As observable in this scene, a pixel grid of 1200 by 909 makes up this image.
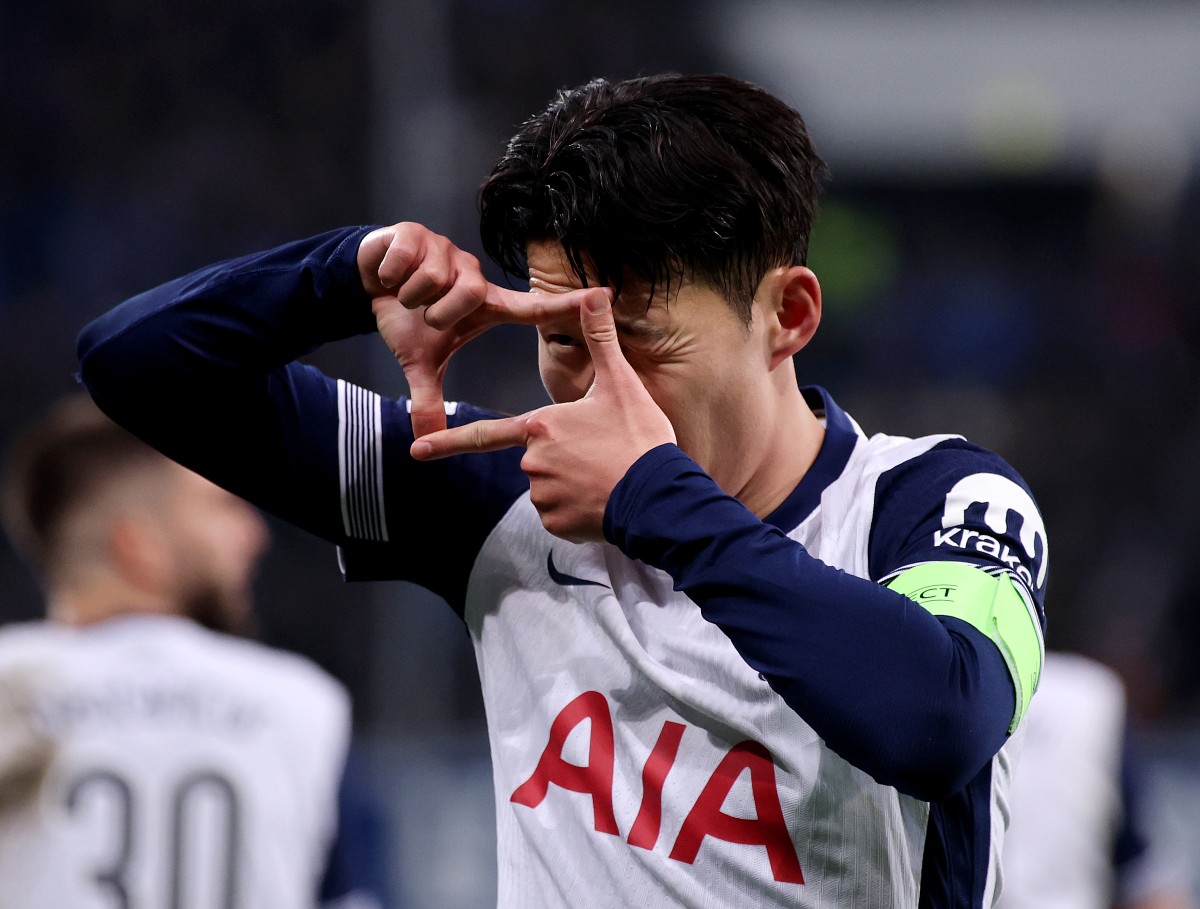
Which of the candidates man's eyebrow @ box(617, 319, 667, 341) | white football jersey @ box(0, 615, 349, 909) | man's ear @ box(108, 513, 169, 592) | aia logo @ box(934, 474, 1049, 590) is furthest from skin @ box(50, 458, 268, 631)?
aia logo @ box(934, 474, 1049, 590)

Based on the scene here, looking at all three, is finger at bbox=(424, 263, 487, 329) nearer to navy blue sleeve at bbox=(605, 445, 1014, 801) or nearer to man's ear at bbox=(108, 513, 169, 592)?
navy blue sleeve at bbox=(605, 445, 1014, 801)

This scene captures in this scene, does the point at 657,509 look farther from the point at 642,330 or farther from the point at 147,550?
the point at 147,550

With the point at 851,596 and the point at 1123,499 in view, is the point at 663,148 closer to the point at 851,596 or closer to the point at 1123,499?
the point at 851,596

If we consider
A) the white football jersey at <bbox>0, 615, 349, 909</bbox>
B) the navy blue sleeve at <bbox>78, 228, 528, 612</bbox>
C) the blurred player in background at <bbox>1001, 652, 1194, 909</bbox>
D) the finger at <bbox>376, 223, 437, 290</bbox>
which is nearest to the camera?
the finger at <bbox>376, 223, 437, 290</bbox>

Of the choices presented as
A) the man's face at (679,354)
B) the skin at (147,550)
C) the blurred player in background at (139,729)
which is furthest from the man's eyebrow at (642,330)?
the skin at (147,550)

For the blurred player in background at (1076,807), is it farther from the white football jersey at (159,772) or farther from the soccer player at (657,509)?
the soccer player at (657,509)

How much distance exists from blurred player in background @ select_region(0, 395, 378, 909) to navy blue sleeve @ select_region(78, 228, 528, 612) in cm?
139

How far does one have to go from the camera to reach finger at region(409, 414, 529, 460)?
1.49 meters

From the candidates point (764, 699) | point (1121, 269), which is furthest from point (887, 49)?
point (764, 699)

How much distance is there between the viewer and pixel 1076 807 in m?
3.84

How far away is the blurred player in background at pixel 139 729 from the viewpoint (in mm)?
2936

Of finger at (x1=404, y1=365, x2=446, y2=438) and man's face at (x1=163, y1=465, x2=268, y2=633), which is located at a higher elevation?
finger at (x1=404, y1=365, x2=446, y2=438)

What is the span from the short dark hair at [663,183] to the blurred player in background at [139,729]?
1712 mm

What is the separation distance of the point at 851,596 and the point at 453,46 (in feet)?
20.8
